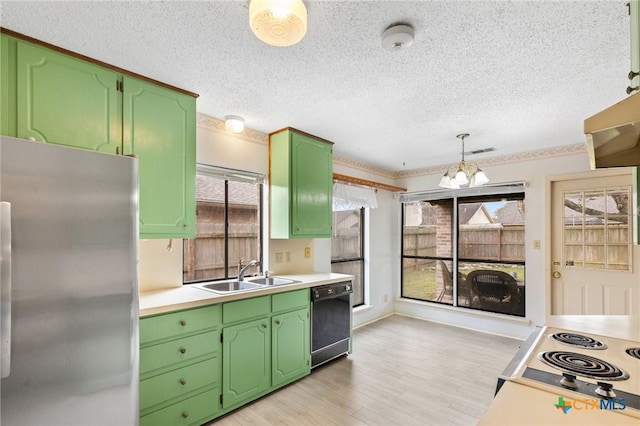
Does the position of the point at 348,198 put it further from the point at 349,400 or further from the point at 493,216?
the point at 349,400

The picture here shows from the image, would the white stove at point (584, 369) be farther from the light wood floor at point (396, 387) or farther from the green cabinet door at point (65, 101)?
the green cabinet door at point (65, 101)

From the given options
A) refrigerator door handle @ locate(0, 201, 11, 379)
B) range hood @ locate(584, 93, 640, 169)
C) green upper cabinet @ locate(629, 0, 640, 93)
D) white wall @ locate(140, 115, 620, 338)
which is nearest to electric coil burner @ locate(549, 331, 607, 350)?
range hood @ locate(584, 93, 640, 169)

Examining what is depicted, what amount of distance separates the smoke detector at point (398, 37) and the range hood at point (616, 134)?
856 millimetres

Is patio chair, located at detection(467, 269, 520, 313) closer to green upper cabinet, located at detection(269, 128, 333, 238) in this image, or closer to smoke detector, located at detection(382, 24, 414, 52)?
green upper cabinet, located at detection(269, 128, 333, 238)

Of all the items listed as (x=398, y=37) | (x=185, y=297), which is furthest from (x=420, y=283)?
(x=398, y=37)

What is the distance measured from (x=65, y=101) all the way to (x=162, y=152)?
562mm

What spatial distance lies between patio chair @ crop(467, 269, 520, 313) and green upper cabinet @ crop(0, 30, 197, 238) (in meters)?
3.78

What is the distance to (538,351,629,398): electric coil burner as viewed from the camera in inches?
38.1

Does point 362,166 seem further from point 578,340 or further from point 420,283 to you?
point 578,340

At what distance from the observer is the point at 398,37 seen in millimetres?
1500

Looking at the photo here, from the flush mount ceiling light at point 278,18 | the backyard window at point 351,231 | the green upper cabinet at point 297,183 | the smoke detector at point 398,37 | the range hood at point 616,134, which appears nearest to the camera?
the range hood at point 616,134

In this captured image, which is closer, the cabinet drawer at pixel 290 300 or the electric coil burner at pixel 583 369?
the electric coil burner at pixel 583 369

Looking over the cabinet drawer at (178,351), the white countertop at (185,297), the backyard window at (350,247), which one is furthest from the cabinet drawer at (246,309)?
the backyard window at (350,247)

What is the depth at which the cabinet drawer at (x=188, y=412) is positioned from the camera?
73.2 inches
